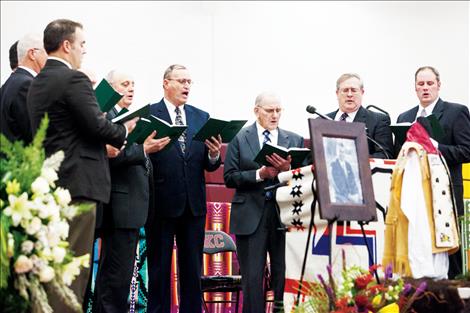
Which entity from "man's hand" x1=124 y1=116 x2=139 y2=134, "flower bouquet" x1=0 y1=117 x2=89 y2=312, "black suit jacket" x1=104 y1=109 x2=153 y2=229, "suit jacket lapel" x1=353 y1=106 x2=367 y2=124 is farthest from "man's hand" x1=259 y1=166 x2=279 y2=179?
"flower bouquet" x1=0 y1=117 x2=89 y2=312

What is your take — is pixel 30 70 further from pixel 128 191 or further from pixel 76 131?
pixel 128 191

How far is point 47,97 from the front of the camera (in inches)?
171

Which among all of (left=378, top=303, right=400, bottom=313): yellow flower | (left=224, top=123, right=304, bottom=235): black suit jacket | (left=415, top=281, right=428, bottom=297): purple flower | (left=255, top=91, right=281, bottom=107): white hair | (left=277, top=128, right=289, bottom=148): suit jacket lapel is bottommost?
(left=378, top=303, right=400, bottom=313): yellow flower

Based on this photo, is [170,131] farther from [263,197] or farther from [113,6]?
[113,6]

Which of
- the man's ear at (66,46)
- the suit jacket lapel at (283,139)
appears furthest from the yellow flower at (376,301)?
the suit jacket lapel at (283,139)

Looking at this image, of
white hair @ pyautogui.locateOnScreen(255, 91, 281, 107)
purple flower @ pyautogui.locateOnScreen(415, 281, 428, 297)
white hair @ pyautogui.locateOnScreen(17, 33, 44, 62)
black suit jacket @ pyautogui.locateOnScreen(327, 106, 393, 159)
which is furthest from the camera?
black suit jacket @ pyautogui.locateOnScreen(327, 106, 393, 159)

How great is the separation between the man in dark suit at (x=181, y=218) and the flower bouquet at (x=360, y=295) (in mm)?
1491

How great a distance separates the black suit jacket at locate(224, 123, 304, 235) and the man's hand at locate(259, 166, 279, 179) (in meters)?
0.08

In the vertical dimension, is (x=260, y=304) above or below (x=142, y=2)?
below

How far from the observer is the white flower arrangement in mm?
3080

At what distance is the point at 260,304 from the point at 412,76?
4213 mm

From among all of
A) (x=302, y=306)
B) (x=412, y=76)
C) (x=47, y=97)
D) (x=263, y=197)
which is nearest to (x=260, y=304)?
(x=263, y=197)

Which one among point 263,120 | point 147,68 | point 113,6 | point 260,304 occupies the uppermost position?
point 113,6

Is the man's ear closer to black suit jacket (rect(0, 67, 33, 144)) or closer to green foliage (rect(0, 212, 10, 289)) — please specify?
black suit jacket (rect(0, 67, 33, 144))
